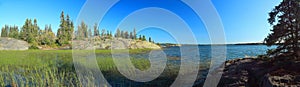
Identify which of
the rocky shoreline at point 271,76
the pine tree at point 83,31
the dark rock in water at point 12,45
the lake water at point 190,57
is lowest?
the lake water at point 190,57

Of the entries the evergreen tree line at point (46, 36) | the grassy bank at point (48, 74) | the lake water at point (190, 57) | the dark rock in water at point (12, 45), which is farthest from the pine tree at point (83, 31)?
the grassy bank at point (48, 74)

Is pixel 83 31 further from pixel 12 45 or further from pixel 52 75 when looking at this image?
pixel 52 75

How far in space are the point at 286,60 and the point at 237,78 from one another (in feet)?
7.96

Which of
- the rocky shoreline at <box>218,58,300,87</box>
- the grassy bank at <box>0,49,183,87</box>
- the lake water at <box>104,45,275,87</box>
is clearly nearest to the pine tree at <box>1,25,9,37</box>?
the lake water at <box>104,45,275,87</box>

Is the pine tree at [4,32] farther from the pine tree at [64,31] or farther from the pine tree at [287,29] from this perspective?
the pine tree at [287,29]

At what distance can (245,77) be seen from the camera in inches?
428

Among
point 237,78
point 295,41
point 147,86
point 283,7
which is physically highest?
point 283,7

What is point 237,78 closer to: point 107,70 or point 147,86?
point 147,86

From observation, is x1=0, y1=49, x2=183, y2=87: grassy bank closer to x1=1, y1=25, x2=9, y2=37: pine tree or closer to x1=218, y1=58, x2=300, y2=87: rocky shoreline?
x1=218, y1=58, x2=300, y2=87: rocky shoreline

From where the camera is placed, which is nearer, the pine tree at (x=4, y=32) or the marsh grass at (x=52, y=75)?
the marsh grass at (x=52, y=75)

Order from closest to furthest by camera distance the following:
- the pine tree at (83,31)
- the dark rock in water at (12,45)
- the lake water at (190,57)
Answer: the lake water at (190,57)
the dark rock in water at (12,45)
the pine tree at (83,31)

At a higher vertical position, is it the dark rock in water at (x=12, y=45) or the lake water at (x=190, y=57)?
the dark rock in water at (x=12, y=45)

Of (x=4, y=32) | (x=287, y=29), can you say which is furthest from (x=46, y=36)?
(x=287, y=29)

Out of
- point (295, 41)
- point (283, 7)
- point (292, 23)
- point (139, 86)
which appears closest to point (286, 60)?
point (295, 41)
